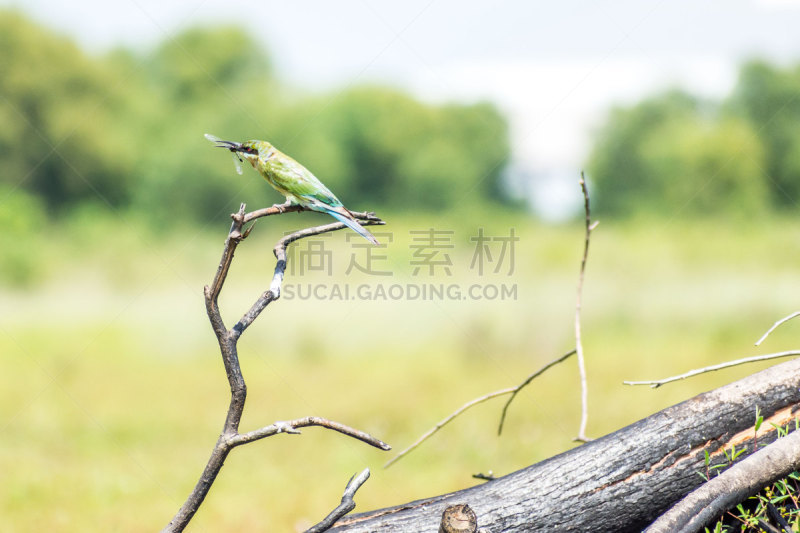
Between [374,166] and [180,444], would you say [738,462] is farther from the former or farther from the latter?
[374,166]

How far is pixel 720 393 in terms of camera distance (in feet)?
6.72

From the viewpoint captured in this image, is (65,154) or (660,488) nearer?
(660,488)

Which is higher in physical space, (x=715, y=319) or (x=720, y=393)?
(x=715, y=319)

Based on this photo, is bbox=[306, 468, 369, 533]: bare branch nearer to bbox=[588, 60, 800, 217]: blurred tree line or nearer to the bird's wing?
the bird's wing

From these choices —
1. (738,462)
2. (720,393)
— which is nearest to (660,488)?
(738,462)

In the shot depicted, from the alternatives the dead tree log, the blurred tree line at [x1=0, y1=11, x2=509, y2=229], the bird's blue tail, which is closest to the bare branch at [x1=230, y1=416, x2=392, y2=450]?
the dead tree log

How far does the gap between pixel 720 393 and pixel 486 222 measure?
42.9ft

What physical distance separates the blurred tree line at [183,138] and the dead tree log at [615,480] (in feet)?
46.5

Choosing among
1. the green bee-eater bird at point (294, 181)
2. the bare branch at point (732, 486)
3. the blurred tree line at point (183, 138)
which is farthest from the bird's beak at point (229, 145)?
the blurred tree line at point (183, 138)

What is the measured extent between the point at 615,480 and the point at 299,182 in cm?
138

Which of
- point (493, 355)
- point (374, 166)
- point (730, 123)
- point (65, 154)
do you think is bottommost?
point (493, 355)

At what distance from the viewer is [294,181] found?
2279mm

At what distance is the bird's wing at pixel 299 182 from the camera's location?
2277 mm

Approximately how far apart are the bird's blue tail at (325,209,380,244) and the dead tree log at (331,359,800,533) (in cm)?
83
